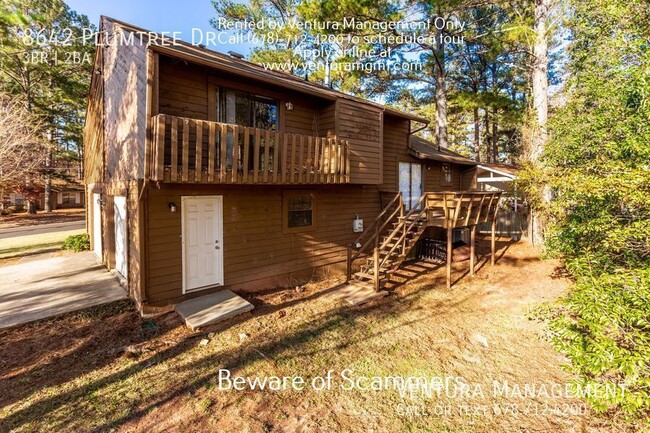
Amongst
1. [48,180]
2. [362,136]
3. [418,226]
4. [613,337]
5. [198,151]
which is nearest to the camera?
[613,337]

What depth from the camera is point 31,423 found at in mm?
3578

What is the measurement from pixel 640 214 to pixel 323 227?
676 centimetres

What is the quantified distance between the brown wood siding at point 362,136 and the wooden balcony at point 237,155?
0.52 metres

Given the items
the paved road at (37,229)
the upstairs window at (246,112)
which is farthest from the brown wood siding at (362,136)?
the paved road at (37,229)

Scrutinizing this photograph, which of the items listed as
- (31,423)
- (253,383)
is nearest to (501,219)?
(253,383)

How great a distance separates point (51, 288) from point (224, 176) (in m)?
5.95

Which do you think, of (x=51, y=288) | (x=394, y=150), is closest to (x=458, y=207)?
(x=394, y=150)

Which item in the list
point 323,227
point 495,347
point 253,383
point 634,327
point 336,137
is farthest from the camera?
point 323,227

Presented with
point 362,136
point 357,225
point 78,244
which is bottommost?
point 78,244

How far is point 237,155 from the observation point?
612 cm

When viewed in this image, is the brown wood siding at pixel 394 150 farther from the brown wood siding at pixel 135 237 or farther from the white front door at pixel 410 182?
the brown wood siding at pixel 135 237

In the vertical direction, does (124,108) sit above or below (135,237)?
above

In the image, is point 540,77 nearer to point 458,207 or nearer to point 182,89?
point 458,207

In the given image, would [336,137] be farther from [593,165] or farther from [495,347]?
[495,347]
